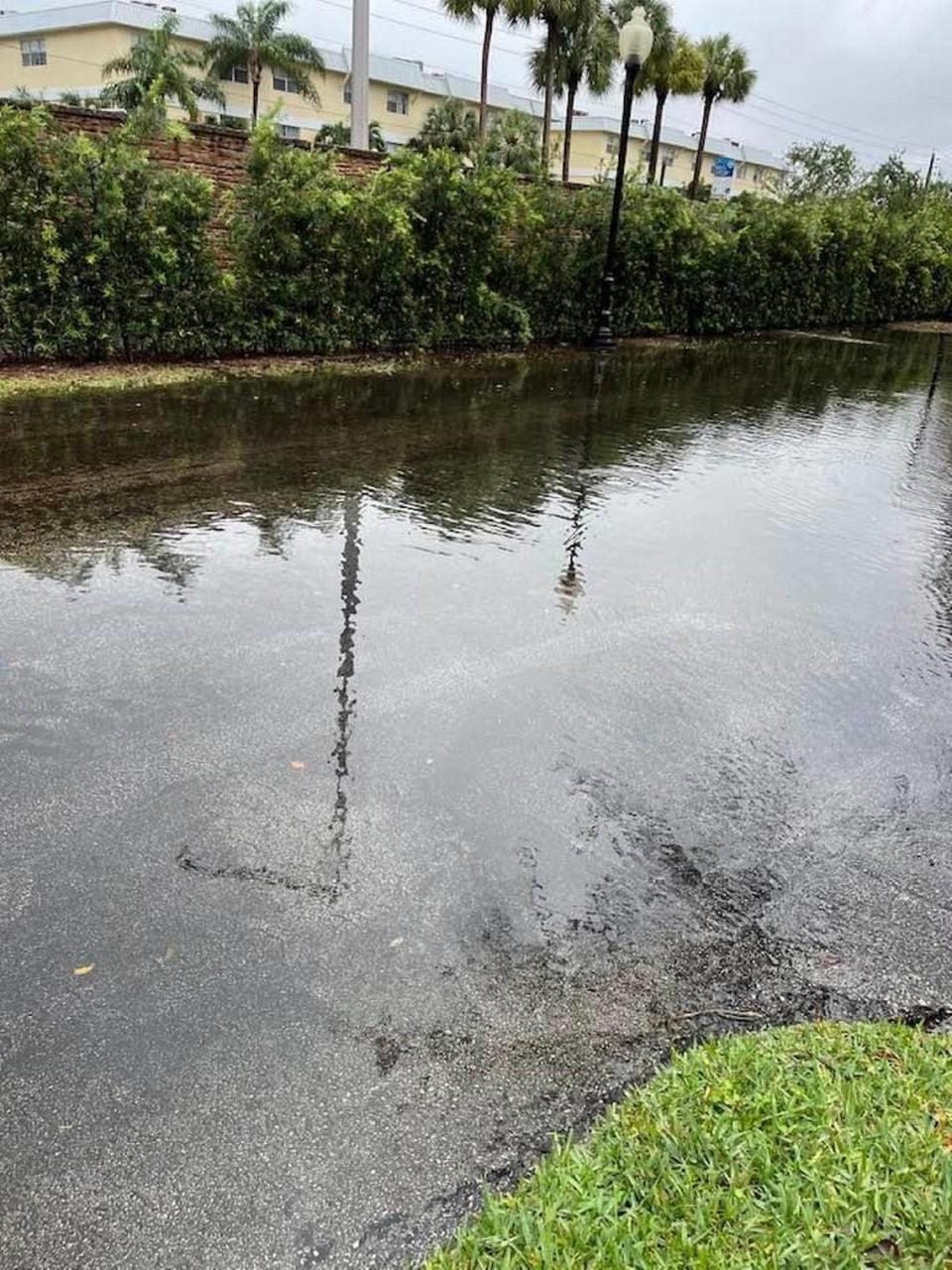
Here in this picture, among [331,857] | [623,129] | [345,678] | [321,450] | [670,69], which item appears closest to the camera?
[331,857]

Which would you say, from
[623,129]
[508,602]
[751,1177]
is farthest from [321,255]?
[751,1177]

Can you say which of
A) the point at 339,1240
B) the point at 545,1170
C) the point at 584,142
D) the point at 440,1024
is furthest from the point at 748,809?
the point at 584,142

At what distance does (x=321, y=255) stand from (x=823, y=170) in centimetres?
3229

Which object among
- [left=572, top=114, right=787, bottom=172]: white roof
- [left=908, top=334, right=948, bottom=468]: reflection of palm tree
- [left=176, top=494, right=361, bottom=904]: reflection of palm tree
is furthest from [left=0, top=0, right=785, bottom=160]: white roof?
[left=176, top=494, right=361, bottom=904]: reflection of palm tree

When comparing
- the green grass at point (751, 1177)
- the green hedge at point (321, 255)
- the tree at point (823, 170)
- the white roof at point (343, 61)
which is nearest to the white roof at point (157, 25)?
the white roof at point (343, 61)

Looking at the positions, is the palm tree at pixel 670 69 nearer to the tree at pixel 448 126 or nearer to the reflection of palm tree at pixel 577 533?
the tree at pixel 448 126

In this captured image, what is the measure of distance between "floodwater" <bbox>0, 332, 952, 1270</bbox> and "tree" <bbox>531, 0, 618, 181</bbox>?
31.7m

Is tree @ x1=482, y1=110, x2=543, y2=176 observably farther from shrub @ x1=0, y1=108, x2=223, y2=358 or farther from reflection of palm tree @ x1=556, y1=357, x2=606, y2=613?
reflection of palm tree @ x1=556, y1=357, x2=606, y2=613

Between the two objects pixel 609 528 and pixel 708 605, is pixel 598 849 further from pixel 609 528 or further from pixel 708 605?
pixel 609 528

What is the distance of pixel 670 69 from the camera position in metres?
37.5

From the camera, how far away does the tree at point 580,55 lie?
33.6m

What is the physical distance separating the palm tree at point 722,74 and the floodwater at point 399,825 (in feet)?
129

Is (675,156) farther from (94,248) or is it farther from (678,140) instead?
(94,248)

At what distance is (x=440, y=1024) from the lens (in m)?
2.47
